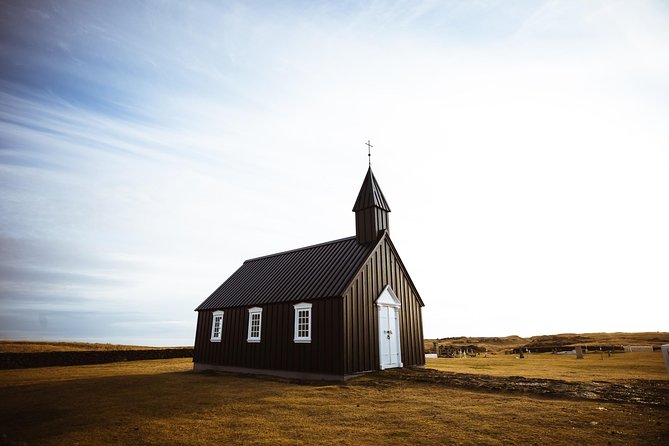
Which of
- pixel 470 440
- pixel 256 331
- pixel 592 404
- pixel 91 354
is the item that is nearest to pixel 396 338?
pixel 256 331

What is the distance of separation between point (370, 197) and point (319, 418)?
14.0 metres

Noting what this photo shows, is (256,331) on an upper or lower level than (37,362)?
upper

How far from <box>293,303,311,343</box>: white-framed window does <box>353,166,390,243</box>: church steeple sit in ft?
17.6

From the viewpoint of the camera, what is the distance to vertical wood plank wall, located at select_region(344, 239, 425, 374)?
17.0 meters

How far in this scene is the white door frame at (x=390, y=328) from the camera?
18.7 m

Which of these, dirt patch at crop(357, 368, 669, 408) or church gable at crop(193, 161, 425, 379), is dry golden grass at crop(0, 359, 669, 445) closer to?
dirt patch at crop(357, 368, 669, 408)

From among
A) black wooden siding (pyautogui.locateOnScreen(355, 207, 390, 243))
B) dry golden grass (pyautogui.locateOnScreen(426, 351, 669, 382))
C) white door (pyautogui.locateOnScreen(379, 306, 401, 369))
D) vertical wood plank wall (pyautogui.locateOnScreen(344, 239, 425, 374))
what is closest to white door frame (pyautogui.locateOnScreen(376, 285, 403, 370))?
white door (pyautogui.locateOnScreen(379, 306, 401, 369))

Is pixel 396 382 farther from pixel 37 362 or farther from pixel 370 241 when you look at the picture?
pixel 37 362

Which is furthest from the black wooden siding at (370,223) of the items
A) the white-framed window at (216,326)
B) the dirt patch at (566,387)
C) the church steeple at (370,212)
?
the white-framed window at (216,326)

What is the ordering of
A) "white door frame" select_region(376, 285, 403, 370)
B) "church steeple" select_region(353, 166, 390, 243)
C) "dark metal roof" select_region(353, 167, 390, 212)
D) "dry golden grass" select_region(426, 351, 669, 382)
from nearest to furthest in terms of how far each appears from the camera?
"dry golden grass" select_region(426, 351, 669, 382), "white door frame" select_region(376, 285, 403, 370), "church steeple" select_region(353, 166, 390, 243), "dark metal roof" select_region(353, 167, 390, 212)

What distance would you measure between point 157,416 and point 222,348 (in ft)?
45.0

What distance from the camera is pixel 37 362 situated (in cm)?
2597

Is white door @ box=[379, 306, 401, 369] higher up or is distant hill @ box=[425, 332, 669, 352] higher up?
white door @ box=[379, 306, 401, 369]

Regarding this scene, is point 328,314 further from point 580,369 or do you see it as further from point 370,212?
point 580,369
